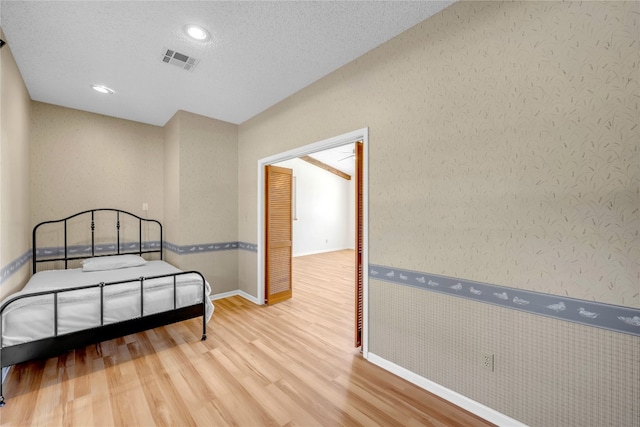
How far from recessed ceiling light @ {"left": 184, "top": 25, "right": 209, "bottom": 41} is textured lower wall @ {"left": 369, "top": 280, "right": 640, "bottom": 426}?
262 cm

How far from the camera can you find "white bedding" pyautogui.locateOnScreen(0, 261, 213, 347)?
1.89 m

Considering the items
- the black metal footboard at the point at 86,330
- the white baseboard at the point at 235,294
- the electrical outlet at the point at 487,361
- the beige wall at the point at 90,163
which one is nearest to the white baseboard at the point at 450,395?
the electrical outlet at the point at 487,361

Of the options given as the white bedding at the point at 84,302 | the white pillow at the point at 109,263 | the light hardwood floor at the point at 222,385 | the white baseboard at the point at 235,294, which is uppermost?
the white pillow at the point at 109,263

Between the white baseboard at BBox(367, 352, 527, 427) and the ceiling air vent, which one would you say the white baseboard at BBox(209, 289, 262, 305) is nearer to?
the white baseboard at BBox(367, 352, 527, 427)

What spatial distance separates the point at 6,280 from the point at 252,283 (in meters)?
2.48

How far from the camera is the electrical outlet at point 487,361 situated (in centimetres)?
171

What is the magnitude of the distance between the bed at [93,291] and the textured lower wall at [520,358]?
212 cm

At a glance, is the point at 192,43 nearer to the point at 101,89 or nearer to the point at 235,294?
the point at 101,89

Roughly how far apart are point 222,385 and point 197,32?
2817mm

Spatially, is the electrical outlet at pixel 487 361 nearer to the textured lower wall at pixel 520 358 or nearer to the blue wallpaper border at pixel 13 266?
the textured lower wall at pixel 520 358

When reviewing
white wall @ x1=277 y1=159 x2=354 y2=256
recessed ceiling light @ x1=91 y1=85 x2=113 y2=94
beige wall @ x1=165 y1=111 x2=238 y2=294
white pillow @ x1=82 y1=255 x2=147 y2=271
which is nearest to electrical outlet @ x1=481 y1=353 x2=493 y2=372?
beige wall @ x1=165 y1=111 x2=238 y2=294

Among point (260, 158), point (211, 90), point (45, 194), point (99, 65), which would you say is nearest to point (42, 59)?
point (99, 65)

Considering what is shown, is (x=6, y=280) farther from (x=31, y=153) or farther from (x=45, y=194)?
(x=31, y=153)

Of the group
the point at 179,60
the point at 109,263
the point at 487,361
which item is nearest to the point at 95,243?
the point at 109,263
